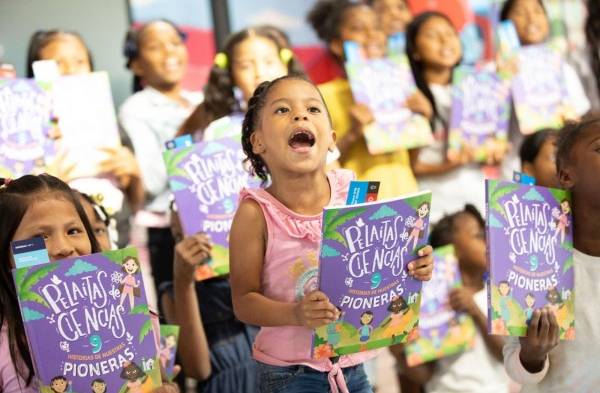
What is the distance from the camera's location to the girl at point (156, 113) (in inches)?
98.2

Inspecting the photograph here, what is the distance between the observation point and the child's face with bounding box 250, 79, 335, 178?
60.7 inches

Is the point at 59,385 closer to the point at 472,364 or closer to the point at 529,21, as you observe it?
the point at 472,364

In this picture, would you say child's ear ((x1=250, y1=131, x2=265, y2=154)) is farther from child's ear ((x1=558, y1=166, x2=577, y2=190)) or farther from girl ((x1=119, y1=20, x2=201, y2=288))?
girl ((x1=119, y1=20, x2=201, y2=288))

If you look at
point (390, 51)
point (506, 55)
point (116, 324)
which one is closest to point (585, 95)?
point (506, 55)

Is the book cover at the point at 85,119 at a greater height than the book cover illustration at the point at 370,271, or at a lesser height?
greater

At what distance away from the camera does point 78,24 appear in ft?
11.2

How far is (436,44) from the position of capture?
2.90 meters

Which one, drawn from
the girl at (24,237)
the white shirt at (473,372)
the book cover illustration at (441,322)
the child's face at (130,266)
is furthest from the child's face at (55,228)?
the white shirt at (473,372)

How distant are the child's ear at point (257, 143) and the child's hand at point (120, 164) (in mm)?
708

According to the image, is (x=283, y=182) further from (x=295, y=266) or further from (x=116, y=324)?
(x=116, y=324)

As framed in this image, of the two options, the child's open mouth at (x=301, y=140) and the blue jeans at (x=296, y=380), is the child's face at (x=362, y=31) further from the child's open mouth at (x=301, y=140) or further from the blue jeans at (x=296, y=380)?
the blue jeans at (x=296, y=380)

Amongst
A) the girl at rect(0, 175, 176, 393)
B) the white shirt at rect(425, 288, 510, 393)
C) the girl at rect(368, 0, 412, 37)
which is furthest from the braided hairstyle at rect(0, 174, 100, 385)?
the girl at rect(368, 0, 412, 37)

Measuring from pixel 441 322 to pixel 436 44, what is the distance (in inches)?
39.3

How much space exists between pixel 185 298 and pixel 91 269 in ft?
2.05
